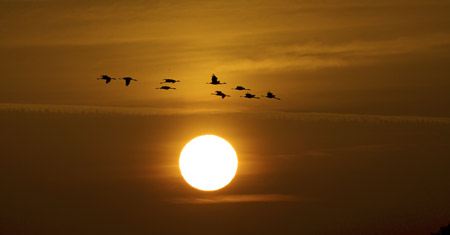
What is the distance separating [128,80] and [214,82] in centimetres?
905

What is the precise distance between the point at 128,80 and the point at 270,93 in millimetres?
15056

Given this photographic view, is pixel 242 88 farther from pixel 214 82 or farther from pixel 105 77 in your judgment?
pixel 105 77

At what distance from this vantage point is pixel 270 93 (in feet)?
399

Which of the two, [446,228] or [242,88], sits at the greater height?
[242,88]

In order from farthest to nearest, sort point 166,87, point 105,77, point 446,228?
Answer: 1. point 446,228
2. point 166,87
3. point 105,77

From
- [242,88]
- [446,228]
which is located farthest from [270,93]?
[446,228]

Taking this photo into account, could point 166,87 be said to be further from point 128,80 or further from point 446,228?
point 446,228

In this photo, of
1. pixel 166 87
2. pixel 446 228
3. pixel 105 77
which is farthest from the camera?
pixel 446 228

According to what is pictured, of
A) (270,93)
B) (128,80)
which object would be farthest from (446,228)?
(128,80)

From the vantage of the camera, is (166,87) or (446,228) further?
(446,228)

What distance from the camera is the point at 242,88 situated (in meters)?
122

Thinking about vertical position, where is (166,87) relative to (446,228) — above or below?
above

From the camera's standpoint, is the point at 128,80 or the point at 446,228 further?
the point at 446,228

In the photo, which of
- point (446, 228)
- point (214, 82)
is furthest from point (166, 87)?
point (446, 228)
